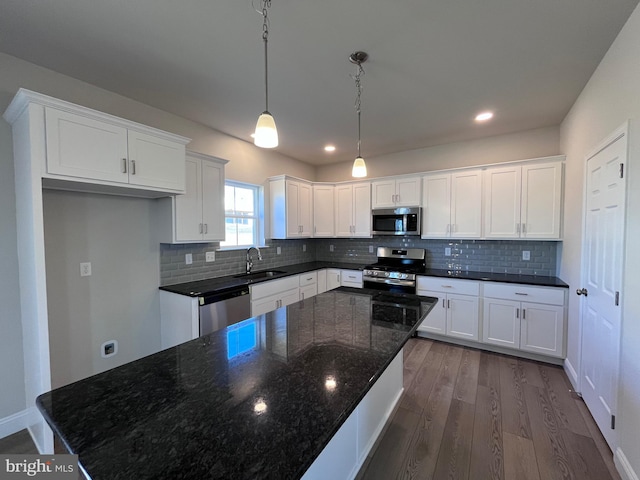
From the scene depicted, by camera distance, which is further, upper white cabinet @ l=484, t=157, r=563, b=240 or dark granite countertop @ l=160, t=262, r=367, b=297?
upper white cabinet @ l=484, t=157, r=563, b=240

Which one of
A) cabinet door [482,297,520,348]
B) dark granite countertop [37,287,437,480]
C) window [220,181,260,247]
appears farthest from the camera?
window [220,181,260,247]

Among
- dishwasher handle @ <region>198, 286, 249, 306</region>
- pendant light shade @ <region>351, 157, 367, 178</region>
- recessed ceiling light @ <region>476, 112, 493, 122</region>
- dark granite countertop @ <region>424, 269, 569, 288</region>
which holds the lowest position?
dishwasher handle @ <region>198, 286, 249, 306</region>

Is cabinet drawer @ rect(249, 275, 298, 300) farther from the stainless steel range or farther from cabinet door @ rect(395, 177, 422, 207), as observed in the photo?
cabinet door @ rect(395, 177, 422, 207)

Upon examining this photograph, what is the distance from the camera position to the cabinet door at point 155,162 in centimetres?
230

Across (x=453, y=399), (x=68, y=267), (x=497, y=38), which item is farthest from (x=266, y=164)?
(x=453, y=399)

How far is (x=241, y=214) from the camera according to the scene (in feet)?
13.0

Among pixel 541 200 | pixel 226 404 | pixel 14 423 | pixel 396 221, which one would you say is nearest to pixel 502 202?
pixel 541 200

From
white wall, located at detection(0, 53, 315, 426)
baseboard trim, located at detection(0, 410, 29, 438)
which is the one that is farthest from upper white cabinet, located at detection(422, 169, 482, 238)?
baseboard trim, located at detection(0, 410, 29, 438)

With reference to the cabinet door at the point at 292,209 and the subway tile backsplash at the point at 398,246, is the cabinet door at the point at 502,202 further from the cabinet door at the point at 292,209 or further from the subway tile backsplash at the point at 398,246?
the cabinet door at the point at 292,209

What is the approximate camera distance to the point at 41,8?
62.7 inches

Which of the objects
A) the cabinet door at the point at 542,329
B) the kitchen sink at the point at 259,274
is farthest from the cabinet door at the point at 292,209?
the cabinet door at the point at 542,329

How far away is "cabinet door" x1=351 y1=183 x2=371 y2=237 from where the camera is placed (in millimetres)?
4434

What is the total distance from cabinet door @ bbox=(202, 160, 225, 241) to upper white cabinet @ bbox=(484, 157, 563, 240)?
129 inches

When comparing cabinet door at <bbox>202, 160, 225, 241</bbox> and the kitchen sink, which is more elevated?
cabinet door at <bbox>202, 160, 225, 241</bbox>
